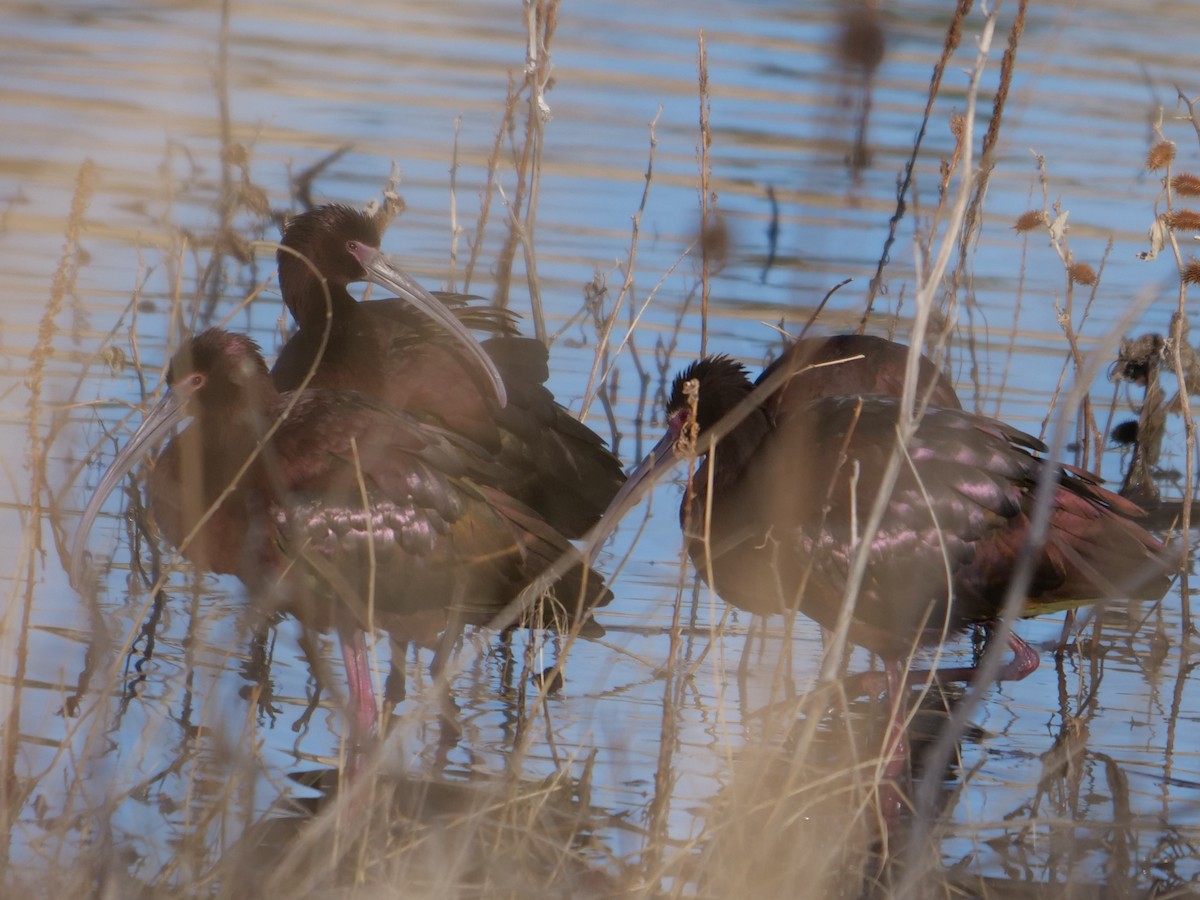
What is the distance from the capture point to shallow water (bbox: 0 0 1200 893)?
429 centimetres

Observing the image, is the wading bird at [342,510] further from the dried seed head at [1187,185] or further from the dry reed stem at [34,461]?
the dried seed head at [1187,185]

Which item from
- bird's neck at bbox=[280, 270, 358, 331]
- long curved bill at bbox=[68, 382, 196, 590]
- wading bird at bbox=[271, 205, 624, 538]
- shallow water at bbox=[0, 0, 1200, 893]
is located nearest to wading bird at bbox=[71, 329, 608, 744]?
long curved bill at bbox=[68, 382, 196, 590]

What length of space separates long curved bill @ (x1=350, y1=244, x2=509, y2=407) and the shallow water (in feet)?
1.39

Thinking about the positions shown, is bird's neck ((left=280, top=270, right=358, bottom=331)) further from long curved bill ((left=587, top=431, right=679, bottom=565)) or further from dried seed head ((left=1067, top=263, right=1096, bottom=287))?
dried seed head ((left=1067, top=263, right=1096, bottom=287))

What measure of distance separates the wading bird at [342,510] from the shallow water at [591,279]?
22cm

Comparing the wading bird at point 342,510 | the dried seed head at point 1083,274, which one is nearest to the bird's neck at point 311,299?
the wading bird at point 342,510

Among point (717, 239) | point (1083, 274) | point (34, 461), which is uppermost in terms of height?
point (1083, 274)

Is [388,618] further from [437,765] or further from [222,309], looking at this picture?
[222,309]

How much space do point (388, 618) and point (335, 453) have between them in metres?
0.55

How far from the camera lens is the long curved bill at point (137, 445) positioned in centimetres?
479

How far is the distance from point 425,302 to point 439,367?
9.7 inches

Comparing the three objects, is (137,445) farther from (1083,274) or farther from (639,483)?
(1083,274)

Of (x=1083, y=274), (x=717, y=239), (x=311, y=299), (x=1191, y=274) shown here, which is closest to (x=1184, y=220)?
(x=1191, y=274)

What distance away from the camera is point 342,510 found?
5297 millimetres
